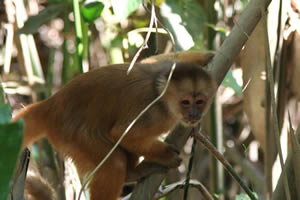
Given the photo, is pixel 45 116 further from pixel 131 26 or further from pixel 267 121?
pixel 131 26

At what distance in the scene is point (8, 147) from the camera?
68cm

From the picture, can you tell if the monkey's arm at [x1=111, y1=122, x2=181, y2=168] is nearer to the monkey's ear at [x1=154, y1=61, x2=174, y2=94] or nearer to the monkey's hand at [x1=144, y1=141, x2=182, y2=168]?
the monkey's hand at [x1=144, y1=141, x2=182, y2=168]

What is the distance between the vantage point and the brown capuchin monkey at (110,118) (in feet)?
6.65

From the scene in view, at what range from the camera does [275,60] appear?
7.25ft

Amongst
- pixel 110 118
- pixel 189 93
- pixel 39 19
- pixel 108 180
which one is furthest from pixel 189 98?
pixel 39 19

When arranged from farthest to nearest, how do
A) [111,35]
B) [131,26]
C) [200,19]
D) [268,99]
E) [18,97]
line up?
[18,97] → [131,26] → [111,35] → [200,19] → [268,99]

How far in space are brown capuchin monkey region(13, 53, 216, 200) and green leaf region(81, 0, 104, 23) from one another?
0.74 feet

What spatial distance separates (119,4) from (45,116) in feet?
2.03

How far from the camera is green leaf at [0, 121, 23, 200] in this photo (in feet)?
2.21

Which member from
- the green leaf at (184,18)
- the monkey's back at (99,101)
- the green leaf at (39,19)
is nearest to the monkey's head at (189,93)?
the monkey's back at (99,101)

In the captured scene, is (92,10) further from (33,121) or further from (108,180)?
(108,180)

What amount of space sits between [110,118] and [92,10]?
440 mm

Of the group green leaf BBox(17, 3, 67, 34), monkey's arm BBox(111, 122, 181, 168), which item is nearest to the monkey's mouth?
monkey's arm BBox(111, 122, 181, 168)

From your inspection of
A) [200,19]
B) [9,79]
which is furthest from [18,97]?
[200,19]
